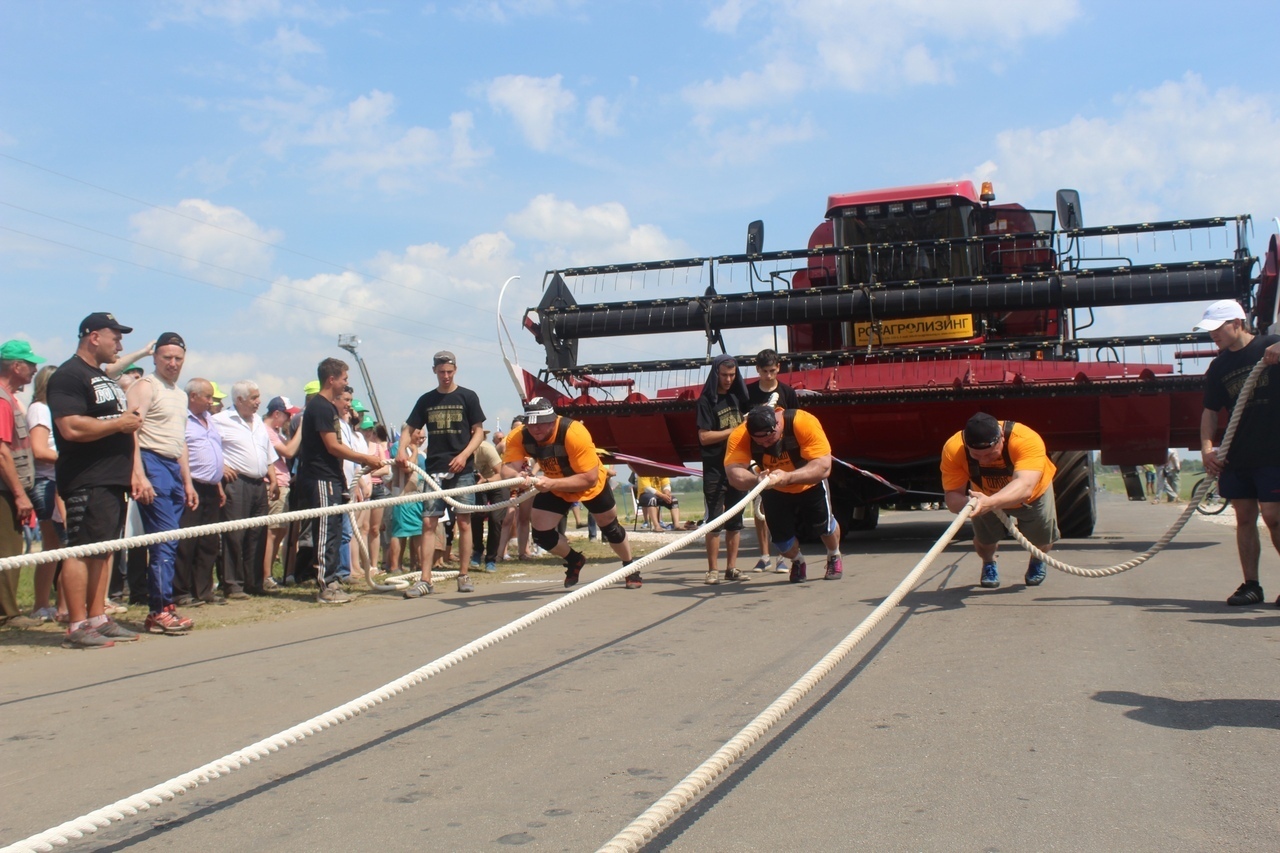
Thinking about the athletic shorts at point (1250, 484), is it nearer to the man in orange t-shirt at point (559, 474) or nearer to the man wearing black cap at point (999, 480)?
the man wearing black cap at point (999, 480)

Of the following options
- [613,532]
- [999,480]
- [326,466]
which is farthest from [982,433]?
[326,466]

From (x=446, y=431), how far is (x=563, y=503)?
133cm

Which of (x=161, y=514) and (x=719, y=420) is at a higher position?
(x=719, y=420)

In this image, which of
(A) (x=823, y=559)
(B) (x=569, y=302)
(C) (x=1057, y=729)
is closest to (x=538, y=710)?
(C) (x=1057, y=729)

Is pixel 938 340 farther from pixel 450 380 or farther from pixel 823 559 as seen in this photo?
pixel 450 380

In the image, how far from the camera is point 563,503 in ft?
26.7

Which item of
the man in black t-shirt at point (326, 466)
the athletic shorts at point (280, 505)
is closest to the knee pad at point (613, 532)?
the man in black t-shirt at point (326, 466)

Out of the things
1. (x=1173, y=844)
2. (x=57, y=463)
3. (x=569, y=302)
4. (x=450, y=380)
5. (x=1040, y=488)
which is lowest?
(x=1173, y=844)

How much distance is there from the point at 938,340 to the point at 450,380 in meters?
5.37

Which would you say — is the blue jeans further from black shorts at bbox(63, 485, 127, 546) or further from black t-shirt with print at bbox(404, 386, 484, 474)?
black t-shirt with print at bbox(404, 386, 484, 474)

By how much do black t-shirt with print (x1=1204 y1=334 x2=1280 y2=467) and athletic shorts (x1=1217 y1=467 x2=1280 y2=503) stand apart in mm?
42

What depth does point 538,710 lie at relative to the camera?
14.2ft

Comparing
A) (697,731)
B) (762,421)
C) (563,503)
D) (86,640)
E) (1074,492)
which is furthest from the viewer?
(1074,492)

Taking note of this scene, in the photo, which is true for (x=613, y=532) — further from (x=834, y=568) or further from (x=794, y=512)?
(x=834, y=568)
